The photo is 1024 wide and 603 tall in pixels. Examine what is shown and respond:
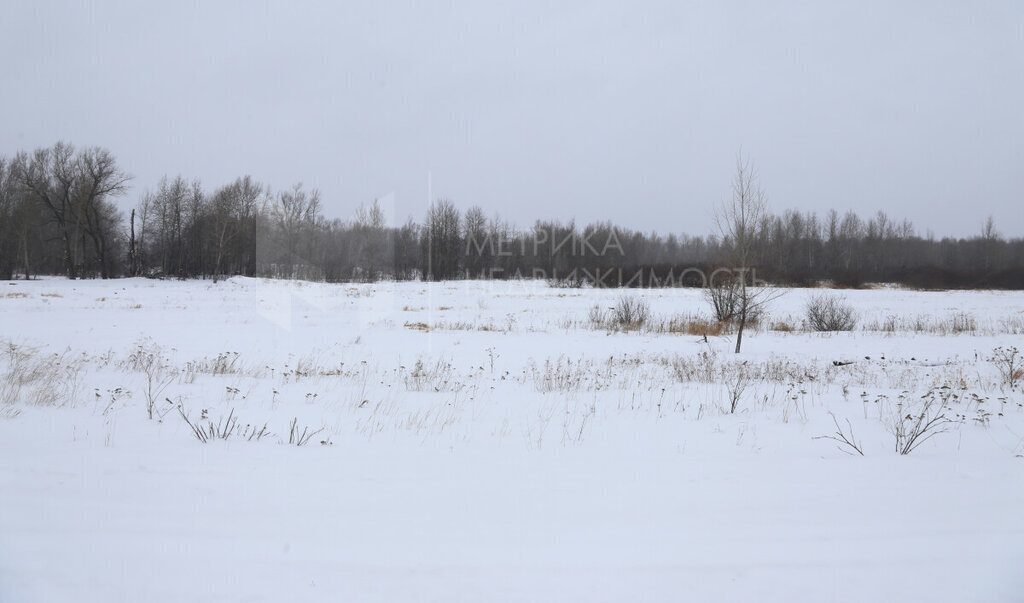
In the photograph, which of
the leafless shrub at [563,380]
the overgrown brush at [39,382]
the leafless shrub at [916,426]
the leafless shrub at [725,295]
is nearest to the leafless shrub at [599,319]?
the leafless shrub at [725,295]

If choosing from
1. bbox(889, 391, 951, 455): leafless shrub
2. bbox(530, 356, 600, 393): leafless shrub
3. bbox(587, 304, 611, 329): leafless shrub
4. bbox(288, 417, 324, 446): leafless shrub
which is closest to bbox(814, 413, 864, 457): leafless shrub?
bbox(889, 391, 951, 455): leafless shrub

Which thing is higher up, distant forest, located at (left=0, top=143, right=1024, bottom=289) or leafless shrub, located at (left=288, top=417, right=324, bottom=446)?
distant forest, located at (left=0, top=143, right=1024, bottom=289)

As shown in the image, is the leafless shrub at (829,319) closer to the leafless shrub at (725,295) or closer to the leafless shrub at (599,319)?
the leafless shrub at (725,295)

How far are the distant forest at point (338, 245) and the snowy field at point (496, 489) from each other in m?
38.1

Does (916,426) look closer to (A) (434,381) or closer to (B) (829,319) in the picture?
(A) (434,381)

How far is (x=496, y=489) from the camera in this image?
392cm

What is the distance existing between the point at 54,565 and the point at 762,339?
55.0 feet

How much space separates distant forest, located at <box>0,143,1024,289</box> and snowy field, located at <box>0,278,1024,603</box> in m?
38.1

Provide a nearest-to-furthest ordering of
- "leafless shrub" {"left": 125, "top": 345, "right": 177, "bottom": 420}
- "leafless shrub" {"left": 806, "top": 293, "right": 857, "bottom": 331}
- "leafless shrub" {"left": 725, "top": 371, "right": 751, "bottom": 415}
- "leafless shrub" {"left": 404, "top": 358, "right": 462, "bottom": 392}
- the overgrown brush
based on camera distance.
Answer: the overgrown brush < "leafless shrub" {"left": 125, "top": 345, "right": 177, "bottom": 420} < "leafless shrub" {"left": 725, "top": 371, "right": 751, "bottom": 415} < "leafless shrub" {"left": 404, "top": 358, "right": 462, "bottom": 392} < "leafless shrub" {"left": 806, "top": 293, "right": 857, "bottom": 331}

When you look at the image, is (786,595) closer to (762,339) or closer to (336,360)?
(336,360)

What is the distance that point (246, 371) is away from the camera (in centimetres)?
940

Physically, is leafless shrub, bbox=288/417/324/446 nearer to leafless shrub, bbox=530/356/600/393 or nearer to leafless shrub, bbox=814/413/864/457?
leafless shrub, bbox=530/356/600/393

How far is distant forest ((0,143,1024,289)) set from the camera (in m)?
48.2

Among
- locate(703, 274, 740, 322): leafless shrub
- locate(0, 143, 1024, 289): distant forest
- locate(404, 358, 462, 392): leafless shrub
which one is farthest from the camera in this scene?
locate(0, 143, 1024, 289): distant forest
